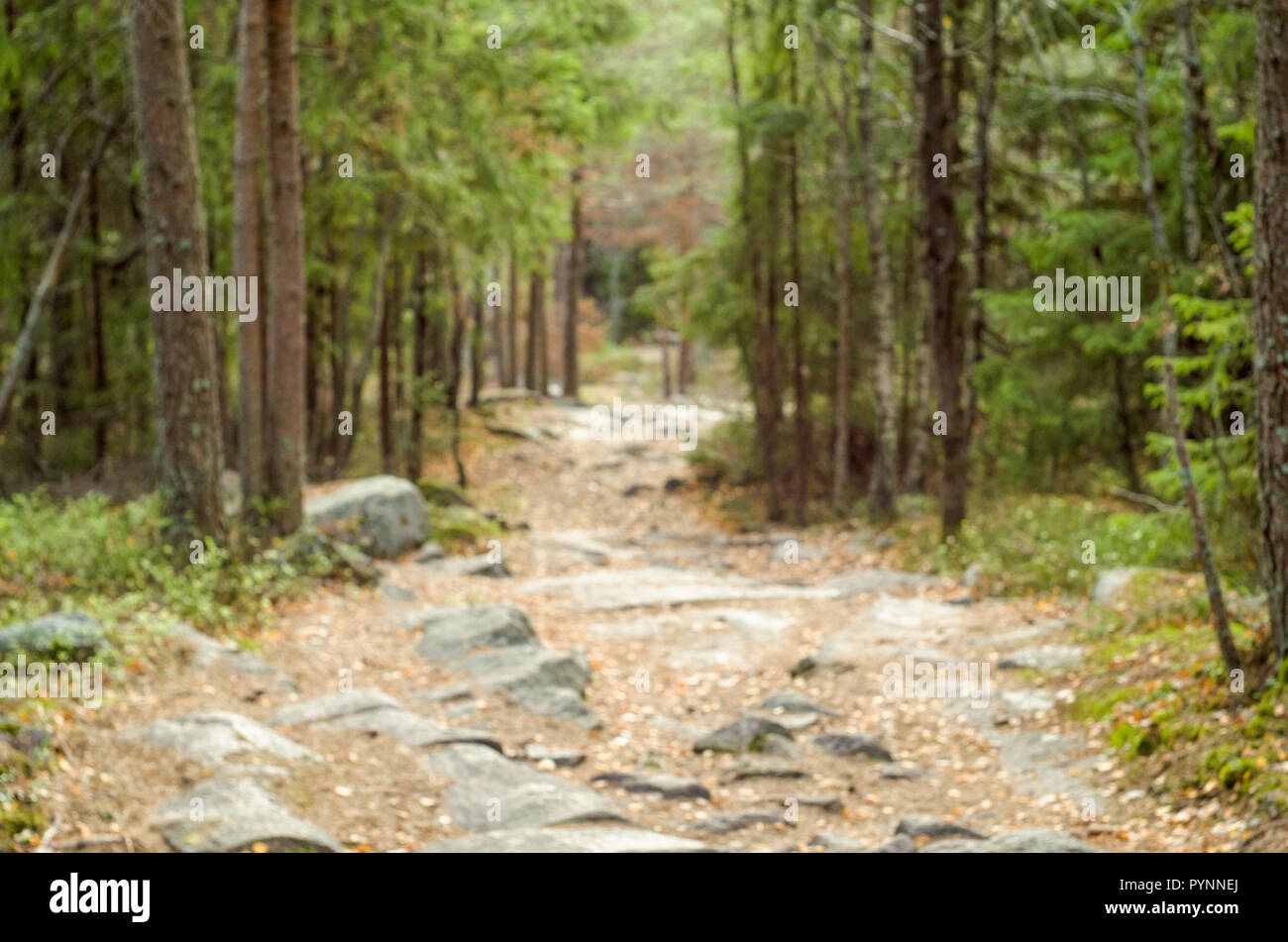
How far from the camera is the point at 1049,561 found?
1334 cm

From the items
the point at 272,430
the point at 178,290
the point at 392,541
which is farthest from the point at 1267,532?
the point at 392,541

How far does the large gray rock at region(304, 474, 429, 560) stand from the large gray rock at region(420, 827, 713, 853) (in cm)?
883

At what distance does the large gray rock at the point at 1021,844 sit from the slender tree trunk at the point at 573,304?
27.9 m

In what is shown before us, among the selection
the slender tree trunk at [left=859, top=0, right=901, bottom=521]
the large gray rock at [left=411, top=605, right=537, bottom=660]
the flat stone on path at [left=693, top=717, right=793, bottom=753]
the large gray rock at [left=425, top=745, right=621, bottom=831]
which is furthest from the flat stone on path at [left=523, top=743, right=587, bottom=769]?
the slender tree trunk at [left=859, top=0, right=901, bottom=521]

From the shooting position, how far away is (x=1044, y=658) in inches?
412

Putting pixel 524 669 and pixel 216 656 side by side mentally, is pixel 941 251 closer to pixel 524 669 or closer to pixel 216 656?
pixel 524 669

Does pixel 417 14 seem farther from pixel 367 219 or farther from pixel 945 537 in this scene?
pixel 945 537

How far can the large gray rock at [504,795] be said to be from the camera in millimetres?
7207

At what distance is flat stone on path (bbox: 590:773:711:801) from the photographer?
805 centimetres

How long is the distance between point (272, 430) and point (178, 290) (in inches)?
124

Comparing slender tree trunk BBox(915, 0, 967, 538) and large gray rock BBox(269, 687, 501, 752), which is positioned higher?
slender tree trunk BBox(915, 0, 967, 538)

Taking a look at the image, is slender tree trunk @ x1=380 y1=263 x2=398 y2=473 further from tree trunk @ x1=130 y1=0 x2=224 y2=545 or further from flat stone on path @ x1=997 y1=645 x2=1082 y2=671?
flat stone on path @ x1=997 y1=645 x2=1082 y2=671

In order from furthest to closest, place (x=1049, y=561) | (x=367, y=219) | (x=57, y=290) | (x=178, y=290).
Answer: (x=367, y=219), (x=57, y=290), (x=1049, y=561), (x=178, y=290)

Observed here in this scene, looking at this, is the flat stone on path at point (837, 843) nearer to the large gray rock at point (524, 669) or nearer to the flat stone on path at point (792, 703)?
the flat stone on path at point (792, 703)
